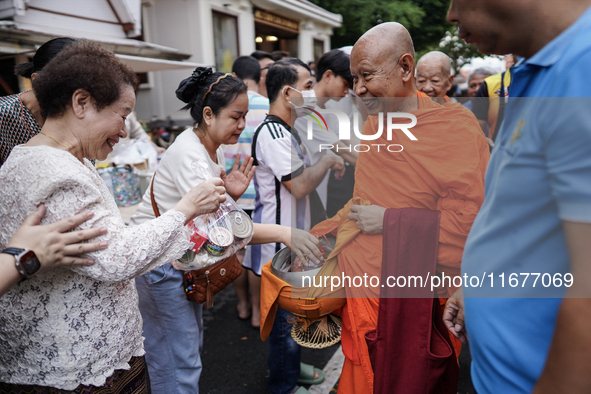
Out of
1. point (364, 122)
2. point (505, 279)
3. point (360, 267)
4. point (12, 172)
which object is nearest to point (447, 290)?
point (360, 267)

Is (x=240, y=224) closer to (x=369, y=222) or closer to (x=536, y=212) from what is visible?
(x=369, y=222)

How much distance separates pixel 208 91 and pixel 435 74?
2.48m

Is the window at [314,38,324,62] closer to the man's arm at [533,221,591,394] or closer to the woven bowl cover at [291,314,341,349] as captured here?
the woven bowl cover at [291,314,341,349]

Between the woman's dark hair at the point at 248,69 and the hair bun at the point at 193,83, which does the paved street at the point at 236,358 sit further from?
the woman's dark hair at the point at 248,69

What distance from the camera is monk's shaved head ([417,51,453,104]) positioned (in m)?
3.67

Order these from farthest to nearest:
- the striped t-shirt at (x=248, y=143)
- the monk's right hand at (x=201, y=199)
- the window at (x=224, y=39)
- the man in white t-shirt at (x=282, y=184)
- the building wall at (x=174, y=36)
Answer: the window at (x=224, y=39) → the building wall at (x=174, y=36) → the striped t-shirt at (x=248, y=143) → the man in white t-shirt at (x=282, y=184) → the monk's right hand at (x=201, y=199)

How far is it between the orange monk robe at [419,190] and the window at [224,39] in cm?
931

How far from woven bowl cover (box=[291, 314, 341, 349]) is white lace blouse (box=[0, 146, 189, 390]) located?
0.82 meters

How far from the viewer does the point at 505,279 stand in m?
0.89

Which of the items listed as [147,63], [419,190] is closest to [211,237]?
[419,190]

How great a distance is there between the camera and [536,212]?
0.79 metres

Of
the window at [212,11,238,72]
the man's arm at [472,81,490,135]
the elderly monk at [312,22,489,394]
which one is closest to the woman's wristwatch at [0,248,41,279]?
the elderly monk at [312,22,489,394]

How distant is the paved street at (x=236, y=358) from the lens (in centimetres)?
282

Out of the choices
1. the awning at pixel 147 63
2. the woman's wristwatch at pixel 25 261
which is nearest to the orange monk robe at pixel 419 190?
the woman's wristwatch at pixel 25 261
